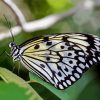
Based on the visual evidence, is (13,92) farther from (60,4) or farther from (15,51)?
(60,4)

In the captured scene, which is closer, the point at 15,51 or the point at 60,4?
the point at 15,51

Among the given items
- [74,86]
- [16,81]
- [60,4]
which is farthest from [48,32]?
[16,81]

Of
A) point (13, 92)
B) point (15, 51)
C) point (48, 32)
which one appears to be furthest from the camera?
point (48, 32)

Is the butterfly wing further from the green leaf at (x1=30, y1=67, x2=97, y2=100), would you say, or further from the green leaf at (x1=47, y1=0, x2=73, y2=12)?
the green leaf at (x1=47, y1=0, x2=73, y2=12)

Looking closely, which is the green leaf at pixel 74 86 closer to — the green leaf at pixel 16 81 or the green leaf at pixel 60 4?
the green leaf at pixel 16 81

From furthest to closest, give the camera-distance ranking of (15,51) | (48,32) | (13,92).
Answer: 1. (48,32)
2. (15,51)
3. (13,92)

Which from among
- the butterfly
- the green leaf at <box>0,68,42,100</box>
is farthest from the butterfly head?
the green leaf at <box>0,68,42,100</box>
